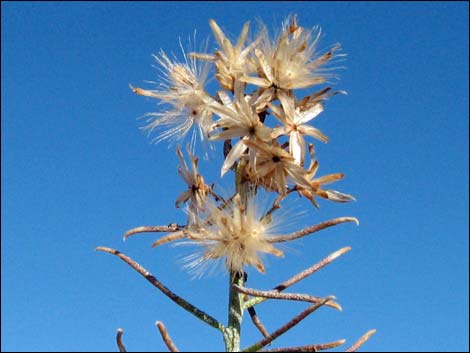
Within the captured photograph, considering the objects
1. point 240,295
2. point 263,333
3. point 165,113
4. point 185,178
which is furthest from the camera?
point 165,113

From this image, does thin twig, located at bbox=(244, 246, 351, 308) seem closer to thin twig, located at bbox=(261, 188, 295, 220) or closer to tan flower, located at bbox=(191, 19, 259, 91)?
thin twig, located at bbox=(261, 188, 295, 220)

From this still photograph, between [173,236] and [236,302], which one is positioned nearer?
[236,302]

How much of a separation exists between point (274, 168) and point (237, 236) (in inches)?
14.7

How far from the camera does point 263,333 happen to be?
3.25 m

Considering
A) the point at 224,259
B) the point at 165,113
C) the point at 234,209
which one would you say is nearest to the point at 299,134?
the point at 234,209

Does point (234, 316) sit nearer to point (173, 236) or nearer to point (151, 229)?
point (173, 236)

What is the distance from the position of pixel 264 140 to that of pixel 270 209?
13.3 inches

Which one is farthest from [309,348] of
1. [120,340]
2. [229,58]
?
[229,58]

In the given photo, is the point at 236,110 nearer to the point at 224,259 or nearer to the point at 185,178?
the point at 185,178

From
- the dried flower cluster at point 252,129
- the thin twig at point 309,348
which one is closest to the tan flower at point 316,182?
the dried flower cluster at point 252,129

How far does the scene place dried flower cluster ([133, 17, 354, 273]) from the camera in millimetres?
3125

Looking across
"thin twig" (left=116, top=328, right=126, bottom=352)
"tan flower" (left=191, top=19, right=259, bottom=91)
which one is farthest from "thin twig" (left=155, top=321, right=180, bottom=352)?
"tan flower" (left=191, top=19, right=259, bottom=91)

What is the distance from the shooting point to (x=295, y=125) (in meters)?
3.27

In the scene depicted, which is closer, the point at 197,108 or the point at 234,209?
the point at 234,209
